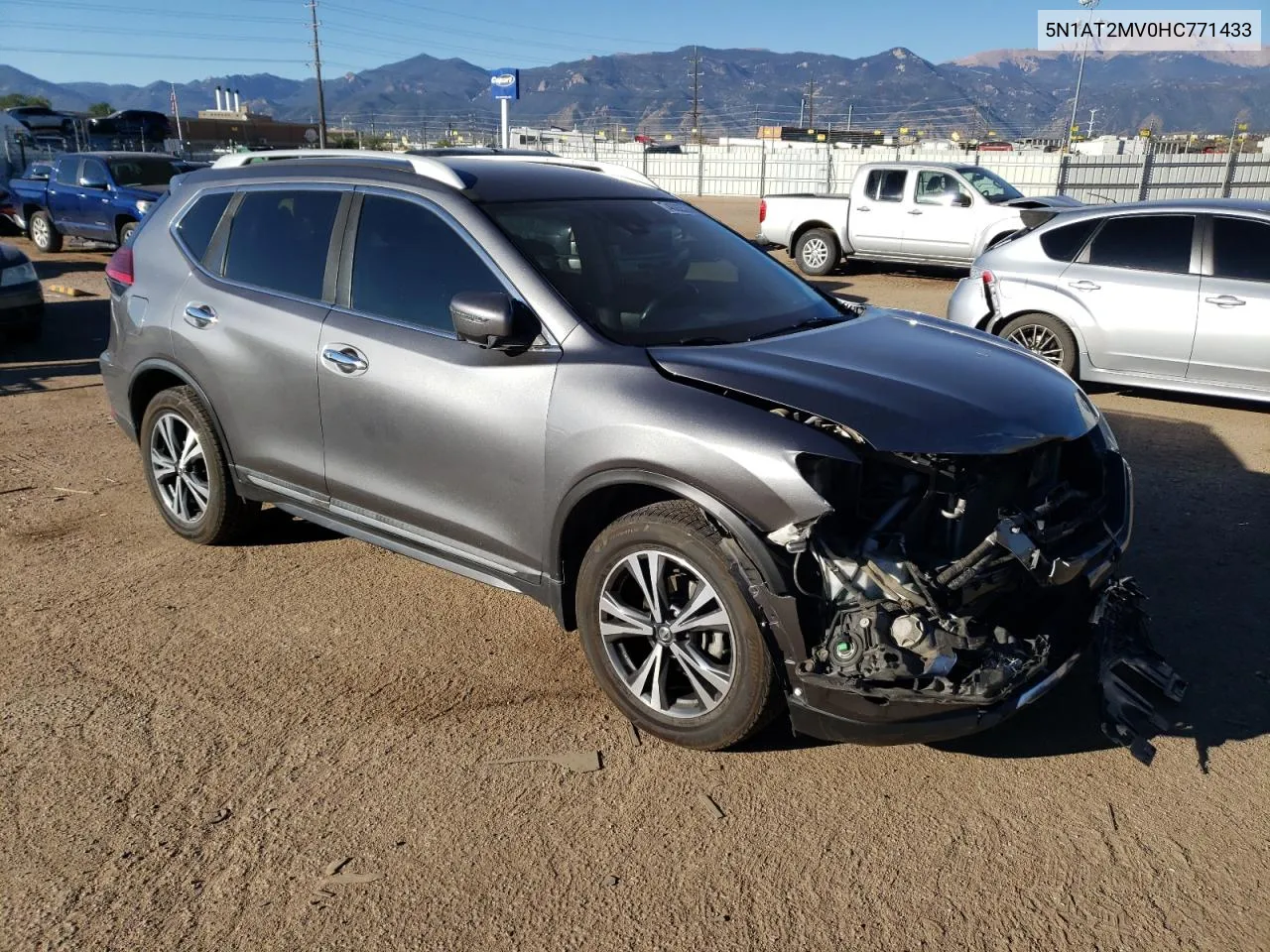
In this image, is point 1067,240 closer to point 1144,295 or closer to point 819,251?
point 1144,295

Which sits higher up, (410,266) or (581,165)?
(581,165)

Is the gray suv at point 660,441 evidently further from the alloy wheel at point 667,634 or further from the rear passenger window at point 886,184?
the rear passenger window at point 886,184

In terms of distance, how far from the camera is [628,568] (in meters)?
3.42

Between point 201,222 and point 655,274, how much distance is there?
2.44m

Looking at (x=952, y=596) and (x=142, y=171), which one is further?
(x=142, y=171)

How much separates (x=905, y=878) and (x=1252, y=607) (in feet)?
8.57

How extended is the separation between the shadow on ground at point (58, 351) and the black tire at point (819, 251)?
429 inches

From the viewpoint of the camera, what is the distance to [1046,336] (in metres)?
8.48

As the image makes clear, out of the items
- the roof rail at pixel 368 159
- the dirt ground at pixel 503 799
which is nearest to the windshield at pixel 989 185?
the dirt ground at pixel 503 799

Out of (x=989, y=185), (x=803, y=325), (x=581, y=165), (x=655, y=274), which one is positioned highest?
(x=581, y=165)

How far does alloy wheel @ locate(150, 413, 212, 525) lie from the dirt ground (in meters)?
0.43

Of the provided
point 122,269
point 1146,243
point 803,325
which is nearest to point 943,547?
point 803,325

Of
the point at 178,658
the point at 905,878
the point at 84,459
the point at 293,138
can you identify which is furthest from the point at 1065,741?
the point at 293,138

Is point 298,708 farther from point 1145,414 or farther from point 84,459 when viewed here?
point 1145,414
